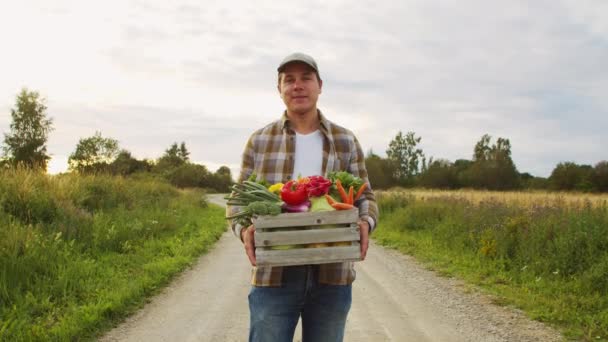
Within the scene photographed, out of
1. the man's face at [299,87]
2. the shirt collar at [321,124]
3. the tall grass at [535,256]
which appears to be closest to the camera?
the man's face at [299,87]

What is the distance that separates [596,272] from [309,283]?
622cm

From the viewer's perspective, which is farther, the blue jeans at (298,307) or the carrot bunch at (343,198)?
the blue jeans at (298,307)

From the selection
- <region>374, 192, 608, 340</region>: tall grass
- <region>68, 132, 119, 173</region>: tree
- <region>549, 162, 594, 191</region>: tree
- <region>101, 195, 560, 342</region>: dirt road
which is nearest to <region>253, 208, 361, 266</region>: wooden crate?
<region>101, 195, 560, 342</region>: dirt road

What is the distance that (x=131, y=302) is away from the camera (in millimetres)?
6449

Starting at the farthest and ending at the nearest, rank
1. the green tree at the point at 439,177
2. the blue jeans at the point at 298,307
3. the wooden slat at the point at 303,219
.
Result: the green tree at the point at 439,177, the blue jeans at the point at 298,307, the wooden slat at the point at 303,219

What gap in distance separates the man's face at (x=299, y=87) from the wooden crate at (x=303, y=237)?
713 mm

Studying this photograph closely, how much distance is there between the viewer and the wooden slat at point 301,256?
2350 millimetres

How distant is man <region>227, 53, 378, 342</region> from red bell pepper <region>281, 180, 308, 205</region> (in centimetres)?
23

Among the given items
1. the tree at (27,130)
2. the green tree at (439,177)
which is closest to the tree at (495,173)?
the green tree at (439,177)

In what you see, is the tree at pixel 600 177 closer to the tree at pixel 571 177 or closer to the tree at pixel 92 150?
the tree at pixel 571 177

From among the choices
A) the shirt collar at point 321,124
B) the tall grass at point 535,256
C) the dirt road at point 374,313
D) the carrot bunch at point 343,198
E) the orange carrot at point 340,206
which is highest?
the shirt collar at point 321,124

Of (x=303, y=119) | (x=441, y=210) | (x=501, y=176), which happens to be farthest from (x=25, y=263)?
(x=501, y=176)

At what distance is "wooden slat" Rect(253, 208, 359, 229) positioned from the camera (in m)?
2.35

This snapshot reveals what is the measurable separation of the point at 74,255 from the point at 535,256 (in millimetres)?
8101
